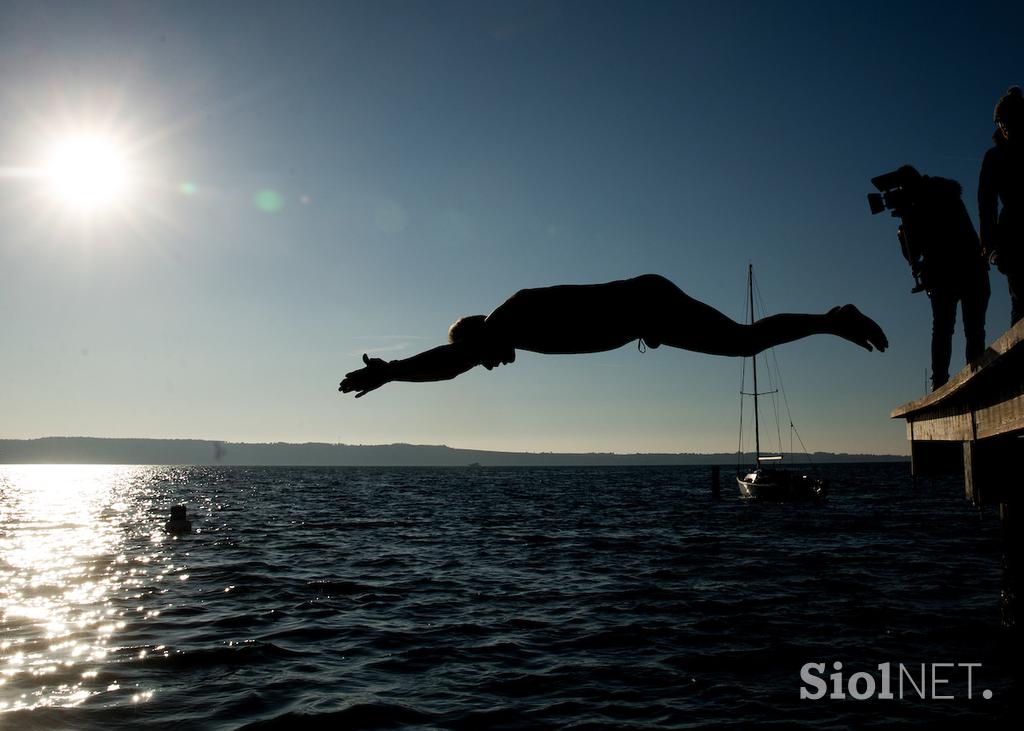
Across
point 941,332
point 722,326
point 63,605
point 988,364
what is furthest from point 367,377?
point 63,605

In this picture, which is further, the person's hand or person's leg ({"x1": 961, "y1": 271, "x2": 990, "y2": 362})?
person's leg ({"x1": 961, "y1": 271, "x2": 990, "y2": 362})

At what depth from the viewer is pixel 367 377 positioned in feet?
11.1

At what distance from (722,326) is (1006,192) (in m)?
4.20

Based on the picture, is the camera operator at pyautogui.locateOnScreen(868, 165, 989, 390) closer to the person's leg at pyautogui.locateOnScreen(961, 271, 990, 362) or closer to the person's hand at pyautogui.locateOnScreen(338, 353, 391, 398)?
the person's leg at pyautogui.locateOnScreen(961, 271, 990, 362)

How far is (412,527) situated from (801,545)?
2017 cm

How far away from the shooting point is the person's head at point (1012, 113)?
18.6ft

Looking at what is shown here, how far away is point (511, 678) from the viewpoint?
11.5 meters

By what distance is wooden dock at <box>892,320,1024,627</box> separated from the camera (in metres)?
4.71

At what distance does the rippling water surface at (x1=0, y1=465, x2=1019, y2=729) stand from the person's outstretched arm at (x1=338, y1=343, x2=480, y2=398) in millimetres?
7848

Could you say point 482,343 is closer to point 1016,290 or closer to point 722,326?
point 722,326

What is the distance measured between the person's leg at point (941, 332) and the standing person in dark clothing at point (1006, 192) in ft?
4.94

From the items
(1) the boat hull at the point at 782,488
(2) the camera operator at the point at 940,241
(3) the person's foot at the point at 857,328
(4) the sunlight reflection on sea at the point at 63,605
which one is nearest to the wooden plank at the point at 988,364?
(3) the person's foot at the point at 857,328

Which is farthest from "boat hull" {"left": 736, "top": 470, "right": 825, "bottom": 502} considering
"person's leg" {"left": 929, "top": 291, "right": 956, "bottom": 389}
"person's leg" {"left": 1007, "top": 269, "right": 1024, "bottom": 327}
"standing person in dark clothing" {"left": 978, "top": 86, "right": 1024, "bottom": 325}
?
"standing person in dark clothing" {"left": 978, "top": 86, "right": 1024, "bottom": 325}

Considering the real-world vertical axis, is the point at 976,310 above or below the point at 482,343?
above
